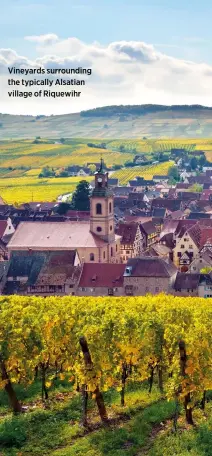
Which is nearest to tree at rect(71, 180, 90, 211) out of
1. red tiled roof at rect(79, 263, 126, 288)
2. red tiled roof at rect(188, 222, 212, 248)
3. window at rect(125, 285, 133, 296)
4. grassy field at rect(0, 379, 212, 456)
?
red tiled roof at rect(188, 222, 212, 248)

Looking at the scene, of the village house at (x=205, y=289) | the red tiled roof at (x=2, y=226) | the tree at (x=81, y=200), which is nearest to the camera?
the village house at (x=205, y=289)

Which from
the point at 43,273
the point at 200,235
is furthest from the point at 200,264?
the point at 43,273

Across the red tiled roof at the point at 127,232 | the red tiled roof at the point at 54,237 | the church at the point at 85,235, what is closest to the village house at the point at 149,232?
the red tiled roof at the point at 127,232

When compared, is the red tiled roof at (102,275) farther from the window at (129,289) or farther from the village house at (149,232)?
the village house at (149,232)

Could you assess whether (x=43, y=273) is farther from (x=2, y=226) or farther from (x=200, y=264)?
(x=2, y=226)

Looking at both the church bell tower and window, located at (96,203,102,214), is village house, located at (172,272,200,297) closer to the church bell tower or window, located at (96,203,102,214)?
the church bell tower
